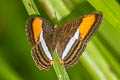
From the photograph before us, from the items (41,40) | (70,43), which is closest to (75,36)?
(70,43)

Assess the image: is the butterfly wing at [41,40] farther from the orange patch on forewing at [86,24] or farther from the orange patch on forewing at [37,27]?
the orange patch on forewing at [86,24]

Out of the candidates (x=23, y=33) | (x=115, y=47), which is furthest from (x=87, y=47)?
(x=23, y=33)

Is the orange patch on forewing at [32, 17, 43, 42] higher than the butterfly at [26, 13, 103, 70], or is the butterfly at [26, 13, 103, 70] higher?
the orange patch on forewing at [32, 17, 43, 42]

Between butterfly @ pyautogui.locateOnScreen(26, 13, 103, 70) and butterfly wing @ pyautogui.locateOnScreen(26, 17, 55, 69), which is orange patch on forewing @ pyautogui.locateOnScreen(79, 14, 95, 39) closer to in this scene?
butterfly @ pyautogui.locateOnScreen(26, 13, 103, 70)

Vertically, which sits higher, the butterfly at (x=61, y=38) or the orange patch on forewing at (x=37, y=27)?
the orange patch on forewing at (x=37, y=27)

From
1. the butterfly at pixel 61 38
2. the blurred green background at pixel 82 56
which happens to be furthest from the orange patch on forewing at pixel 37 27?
the blurred green background at pixel 82 56

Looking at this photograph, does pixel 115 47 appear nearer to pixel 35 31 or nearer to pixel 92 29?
pixel 92 29

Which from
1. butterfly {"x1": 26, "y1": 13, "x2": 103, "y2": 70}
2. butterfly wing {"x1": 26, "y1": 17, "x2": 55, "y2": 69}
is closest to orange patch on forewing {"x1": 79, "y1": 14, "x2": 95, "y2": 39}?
butterfly {"x1": 26, "y1": 13, "x2": 103, "y2": 70}
